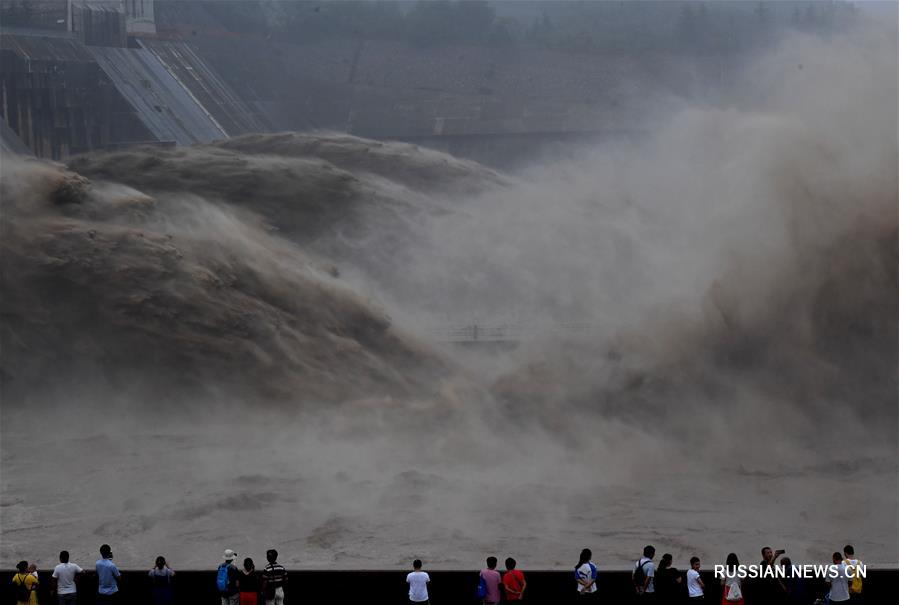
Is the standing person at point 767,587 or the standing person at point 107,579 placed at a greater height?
the standing person at point 107,579

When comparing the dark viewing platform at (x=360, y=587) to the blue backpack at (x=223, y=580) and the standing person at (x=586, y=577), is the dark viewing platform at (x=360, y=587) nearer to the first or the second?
the standing person at (x=586, y=577)

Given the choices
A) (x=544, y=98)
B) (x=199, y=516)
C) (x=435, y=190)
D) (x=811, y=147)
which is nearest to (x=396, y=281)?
(x=435, y=190)

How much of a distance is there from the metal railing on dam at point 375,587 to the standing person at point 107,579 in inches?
17.4

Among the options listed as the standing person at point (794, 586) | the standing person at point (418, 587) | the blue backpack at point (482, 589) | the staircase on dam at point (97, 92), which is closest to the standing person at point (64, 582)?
the standing person at point (418, 587)

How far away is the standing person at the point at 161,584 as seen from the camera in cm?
1266

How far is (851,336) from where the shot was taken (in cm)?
2656

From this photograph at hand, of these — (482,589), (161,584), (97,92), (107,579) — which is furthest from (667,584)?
(97,92)

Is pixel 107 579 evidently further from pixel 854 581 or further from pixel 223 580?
pixel 854 581

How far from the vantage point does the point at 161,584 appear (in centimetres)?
1268

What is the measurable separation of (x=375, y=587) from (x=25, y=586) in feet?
11.5

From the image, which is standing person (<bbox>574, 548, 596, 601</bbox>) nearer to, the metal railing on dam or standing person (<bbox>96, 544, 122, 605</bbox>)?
the metal railing on dam

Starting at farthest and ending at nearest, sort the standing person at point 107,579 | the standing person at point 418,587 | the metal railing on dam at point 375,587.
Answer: the metal railing on dam at point 375,587
the standing person at point 107,579
the standing person at point 418,587

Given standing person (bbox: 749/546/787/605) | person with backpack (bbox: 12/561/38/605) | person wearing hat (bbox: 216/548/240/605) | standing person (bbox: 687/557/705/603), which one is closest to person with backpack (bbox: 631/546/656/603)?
standing person (bbox: 687/557/705/603)

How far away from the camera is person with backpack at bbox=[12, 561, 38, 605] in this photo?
12477mm
